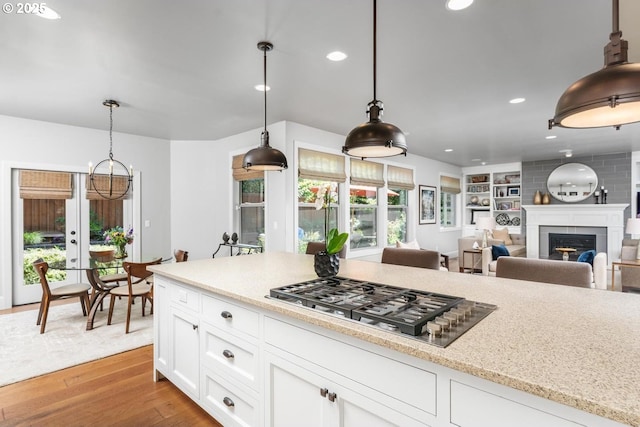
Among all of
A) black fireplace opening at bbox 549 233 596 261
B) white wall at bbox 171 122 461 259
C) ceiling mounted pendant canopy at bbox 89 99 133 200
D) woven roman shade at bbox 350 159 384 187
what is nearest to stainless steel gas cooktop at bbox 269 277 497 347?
white wall at bbox 171 122 461 259

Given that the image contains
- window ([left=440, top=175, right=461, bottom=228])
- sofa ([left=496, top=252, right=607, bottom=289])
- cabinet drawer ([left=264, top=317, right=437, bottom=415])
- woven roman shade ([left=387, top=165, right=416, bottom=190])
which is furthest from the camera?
window ([left=440, top=175, right=461, bottom=228])

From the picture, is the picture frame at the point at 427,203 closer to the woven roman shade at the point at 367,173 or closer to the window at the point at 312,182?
the woven roman shade at the point at 367,173

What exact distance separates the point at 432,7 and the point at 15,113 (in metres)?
5.14

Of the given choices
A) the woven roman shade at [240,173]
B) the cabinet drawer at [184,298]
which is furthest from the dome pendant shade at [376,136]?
the woven roman shade at [240,173]

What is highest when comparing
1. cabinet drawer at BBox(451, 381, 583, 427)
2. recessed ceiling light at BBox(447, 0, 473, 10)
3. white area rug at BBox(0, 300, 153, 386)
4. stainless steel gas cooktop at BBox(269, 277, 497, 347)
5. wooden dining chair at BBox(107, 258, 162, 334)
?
recessed ceiling light at BBox(447, 0, 473, 10)

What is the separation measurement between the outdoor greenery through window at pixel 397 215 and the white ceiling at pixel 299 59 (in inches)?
94.3

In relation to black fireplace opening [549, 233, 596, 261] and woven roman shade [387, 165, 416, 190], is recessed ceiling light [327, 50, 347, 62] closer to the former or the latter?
woven roman shade [387, 165, 416, 190]

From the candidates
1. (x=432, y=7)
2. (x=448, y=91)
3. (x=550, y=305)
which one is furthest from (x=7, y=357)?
(x=448, y=91)

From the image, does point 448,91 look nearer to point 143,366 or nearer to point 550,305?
point 550,305

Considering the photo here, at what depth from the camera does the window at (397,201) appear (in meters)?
6.76

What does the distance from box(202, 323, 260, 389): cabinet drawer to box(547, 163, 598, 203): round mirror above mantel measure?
8.65 meters

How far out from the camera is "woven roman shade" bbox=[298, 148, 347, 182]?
15.9 feet

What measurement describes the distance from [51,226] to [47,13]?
376cm

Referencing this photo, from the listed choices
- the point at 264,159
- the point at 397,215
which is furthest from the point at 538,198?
the point at 264,159
